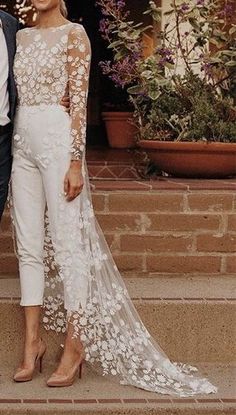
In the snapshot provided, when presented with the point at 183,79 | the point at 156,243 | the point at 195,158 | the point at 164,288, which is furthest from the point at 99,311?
the point at 183,79

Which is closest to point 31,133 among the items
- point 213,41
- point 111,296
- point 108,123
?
point 111,296

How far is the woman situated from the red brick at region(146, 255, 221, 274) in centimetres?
58

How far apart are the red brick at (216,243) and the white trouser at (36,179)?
3.31 feet

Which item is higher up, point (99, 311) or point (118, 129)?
point (99, 311)

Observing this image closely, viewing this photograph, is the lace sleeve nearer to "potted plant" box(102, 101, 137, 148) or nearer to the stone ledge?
the stone ledge

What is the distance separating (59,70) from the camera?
3.32 meters

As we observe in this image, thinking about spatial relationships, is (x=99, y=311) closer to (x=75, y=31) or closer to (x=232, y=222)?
(x=232, y=222)

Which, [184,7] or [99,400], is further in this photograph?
[184,7]

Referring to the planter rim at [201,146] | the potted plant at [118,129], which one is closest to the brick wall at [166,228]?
the planter rim at [201,146]

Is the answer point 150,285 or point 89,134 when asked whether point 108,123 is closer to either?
point 89,134

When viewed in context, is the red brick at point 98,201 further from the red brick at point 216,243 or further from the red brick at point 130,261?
the red brick at point 216,243

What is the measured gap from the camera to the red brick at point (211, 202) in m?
4.23

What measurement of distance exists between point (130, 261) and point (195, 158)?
696 millimetres

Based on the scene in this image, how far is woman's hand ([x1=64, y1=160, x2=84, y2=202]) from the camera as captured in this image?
333 centimetres
